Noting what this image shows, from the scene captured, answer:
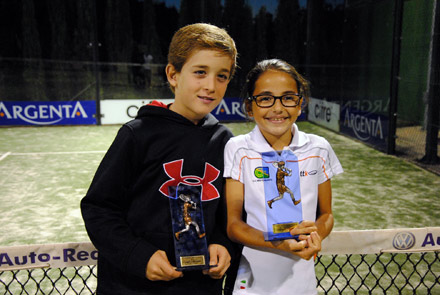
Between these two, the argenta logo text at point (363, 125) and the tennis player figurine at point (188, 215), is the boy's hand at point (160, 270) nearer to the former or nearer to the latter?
the tennis player figurine at point (188, 215)

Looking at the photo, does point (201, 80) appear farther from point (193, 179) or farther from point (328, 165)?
point (328, 165)

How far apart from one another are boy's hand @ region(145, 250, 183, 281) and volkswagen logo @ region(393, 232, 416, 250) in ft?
3.69

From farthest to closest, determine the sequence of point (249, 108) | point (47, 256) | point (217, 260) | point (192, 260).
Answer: point (47, 256)
point (249, 108)
point (217, 260)
point (192, 260)

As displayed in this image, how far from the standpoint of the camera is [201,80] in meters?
1.32

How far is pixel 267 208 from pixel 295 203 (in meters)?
0.09

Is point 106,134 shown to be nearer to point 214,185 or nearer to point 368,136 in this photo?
point 368,136

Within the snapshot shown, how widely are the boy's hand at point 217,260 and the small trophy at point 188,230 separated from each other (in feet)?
0.19

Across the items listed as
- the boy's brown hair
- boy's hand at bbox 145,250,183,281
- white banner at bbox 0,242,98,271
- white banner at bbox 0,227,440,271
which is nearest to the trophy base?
boy's hand at bbox 145,250,183,281

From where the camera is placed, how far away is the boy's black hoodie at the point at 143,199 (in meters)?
1.25

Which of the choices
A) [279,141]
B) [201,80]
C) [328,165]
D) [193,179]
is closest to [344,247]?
[328,165]

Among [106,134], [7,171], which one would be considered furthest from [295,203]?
[106,134]

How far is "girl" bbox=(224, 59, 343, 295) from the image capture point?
1345 millimetres

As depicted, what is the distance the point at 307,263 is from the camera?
1424 millimetres

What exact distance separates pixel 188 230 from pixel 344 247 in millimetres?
962
